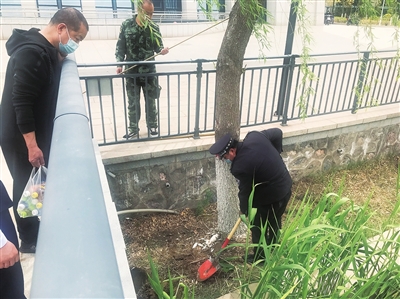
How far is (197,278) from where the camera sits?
10.9ft

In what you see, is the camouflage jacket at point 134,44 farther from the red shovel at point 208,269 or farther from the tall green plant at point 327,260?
the tall green plant at point 327,260

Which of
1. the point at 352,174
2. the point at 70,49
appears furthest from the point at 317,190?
the point at 70,49

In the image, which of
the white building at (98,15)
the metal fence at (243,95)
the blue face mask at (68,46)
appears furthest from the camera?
the white building at (98,15)

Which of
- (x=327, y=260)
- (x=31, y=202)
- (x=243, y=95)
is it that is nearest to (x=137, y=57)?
(x=243, y=95)

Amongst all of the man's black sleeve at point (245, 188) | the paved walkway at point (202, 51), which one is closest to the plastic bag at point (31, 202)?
the paved walkway at point (202, 51)

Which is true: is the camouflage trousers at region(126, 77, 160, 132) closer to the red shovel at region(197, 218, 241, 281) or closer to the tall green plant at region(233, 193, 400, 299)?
the red shovel at region(197, 218, 241, 281)

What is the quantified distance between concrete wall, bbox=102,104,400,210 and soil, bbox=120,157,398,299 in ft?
0.59

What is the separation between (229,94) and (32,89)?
1.81 meters

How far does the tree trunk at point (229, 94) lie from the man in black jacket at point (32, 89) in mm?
1294

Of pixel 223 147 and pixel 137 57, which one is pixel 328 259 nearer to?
pixel 223 147

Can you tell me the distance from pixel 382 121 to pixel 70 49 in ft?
16.3

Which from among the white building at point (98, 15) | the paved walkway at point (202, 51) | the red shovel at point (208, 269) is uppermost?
the white building at point (98, 15)

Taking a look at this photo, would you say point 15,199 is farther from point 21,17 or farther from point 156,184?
point 21,17

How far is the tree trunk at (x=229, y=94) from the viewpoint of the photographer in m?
2.94
